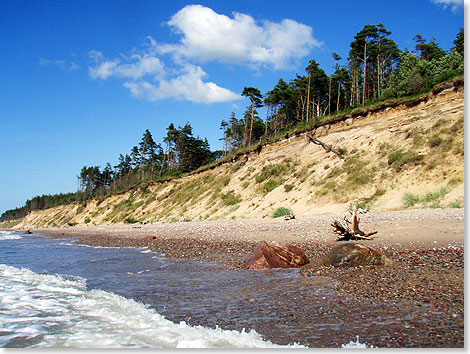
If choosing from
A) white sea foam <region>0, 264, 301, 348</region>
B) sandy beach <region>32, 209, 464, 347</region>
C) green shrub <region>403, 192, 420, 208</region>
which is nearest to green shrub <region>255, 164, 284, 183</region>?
green shrub <region>403, 192, 420, 208</region>

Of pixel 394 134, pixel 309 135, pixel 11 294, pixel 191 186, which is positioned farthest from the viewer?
pixel 191 186

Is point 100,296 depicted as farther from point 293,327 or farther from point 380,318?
point 380,318

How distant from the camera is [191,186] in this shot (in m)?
46.0

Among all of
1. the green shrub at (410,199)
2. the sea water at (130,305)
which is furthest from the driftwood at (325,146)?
the sea water at (130,305)

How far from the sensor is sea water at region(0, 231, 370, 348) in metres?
4.03

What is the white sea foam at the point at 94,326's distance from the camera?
3.92 metres

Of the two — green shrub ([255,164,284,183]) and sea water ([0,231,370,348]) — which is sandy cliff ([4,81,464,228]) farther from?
sea water ([0,231,370,348])

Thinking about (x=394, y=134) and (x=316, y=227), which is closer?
(x=316, y=227)

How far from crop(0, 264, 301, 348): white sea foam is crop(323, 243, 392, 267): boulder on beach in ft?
13.3

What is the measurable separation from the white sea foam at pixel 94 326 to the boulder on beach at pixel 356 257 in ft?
13.3

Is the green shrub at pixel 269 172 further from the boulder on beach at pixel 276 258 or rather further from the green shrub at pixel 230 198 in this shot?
the boulder on beach at pixel 276 258

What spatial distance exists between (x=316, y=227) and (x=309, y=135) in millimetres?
19413

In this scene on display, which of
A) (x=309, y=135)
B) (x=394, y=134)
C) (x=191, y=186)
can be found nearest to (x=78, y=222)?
(x=191, y=186)

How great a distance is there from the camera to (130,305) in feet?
18.1
